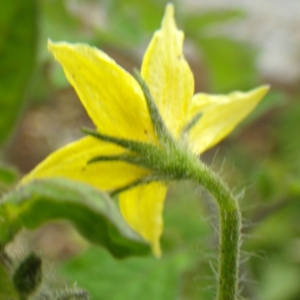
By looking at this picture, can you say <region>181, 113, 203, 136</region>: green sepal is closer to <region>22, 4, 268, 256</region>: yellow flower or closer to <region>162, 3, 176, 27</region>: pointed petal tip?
<region>22, 4, 268, 256</region>: yellow flower

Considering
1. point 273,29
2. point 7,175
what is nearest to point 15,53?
point 7,175

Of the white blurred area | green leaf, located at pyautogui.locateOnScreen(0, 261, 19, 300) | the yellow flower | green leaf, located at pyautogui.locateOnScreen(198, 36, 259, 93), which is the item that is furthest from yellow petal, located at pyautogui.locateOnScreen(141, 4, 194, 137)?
the white blurred area

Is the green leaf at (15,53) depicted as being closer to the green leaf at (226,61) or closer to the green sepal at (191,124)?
the green sepal at (191,124)

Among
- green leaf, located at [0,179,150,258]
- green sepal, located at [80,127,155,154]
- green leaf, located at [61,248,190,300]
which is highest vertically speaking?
green sepal, located at [80,127,155,154]

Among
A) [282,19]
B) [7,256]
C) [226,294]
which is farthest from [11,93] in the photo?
[282,19]

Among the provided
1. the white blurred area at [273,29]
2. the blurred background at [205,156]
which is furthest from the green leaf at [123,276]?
the white blurred area at [273,29]

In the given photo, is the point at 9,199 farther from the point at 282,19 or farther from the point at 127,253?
the point at 282,19
